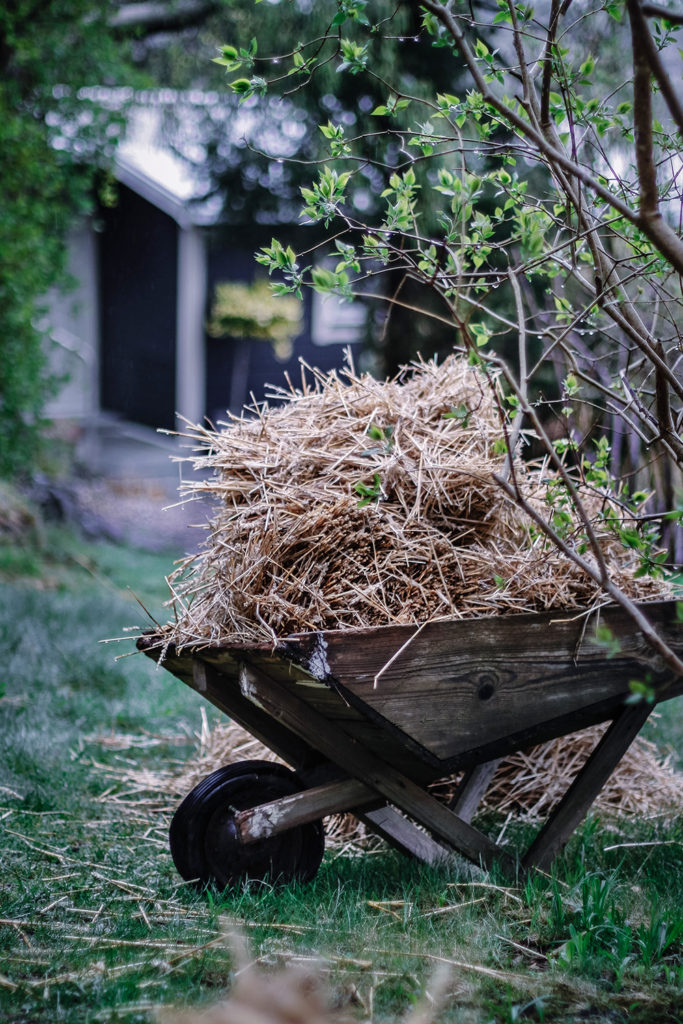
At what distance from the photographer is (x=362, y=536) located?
267 cm

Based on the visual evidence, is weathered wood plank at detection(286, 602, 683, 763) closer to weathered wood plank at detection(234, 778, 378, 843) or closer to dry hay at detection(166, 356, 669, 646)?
dry hay at detection(166, 356, 669, 646)

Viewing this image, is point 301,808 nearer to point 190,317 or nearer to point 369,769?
point 369,769

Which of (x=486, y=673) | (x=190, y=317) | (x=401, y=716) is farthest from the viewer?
(x=190, y=317)

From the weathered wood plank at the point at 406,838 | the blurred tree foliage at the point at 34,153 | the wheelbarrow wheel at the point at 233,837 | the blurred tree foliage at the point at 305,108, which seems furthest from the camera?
the blurred tree foliage at the point at 305,108

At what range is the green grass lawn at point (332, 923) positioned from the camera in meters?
2.03

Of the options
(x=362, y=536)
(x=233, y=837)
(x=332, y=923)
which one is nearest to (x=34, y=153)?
(x=362, y=536)

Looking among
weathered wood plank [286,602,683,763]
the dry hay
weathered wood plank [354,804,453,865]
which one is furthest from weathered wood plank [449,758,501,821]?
the dry hay

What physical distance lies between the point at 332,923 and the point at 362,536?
1.06 meters

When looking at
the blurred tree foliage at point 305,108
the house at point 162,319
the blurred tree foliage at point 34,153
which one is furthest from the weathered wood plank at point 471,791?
the house at point 162,319

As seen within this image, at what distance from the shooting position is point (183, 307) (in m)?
17.0

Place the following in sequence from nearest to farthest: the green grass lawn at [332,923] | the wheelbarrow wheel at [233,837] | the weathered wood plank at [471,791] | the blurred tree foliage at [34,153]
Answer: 1. the green grass lawn at [332,923]
2. the wheelbarrow wheel at [233,837]
3. the weathered wood plank at [471,791]
4. the blurred tree foliage at [34,153]

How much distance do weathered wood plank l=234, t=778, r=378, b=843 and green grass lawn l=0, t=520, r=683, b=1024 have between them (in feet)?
0.65

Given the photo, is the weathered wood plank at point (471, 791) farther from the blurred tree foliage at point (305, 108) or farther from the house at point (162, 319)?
the house at point (162, 319)

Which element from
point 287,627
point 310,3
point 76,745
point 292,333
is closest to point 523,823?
point 287,627
